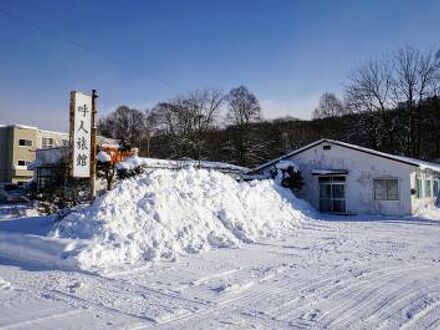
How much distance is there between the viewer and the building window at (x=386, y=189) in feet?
67.4

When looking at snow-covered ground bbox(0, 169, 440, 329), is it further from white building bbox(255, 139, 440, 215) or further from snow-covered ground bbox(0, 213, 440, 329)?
white building bbox(255, 139, 440, 215)

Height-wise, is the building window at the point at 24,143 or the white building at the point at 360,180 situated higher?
the building window at the point at 24,143

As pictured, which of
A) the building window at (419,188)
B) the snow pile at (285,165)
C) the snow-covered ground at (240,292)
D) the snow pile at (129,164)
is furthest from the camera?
the snow pile at (285,165)

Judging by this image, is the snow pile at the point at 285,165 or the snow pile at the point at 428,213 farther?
the snow pile at the point at 285,165

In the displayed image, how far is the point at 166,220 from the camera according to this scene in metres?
10.6

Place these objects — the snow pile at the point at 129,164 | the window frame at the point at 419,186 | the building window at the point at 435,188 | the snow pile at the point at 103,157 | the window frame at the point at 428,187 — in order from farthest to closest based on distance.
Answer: the building window at the point at 435,188, the window frame at the point at 428,187, the window frame at the point at 419,186, the snow pile at the point at 129,164, the snow pile at the point at 103,157

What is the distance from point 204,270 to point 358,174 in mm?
15358

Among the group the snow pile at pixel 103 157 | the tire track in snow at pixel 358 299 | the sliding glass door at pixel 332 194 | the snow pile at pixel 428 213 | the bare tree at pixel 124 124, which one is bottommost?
the tire track in snow at pixel 358 299

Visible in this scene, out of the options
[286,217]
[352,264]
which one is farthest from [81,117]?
[286,217]

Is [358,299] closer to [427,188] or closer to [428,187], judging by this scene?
[427,188]

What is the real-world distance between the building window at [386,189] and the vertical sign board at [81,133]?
14.7 meters

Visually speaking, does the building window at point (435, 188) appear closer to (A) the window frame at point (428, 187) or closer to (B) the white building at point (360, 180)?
(B) the white building at point (360, 180)

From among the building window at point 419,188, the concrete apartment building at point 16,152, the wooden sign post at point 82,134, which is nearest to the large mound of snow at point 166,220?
the wooden sign post at point 82,134

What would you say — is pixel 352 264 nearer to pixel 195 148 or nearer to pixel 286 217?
pixel 286 217
